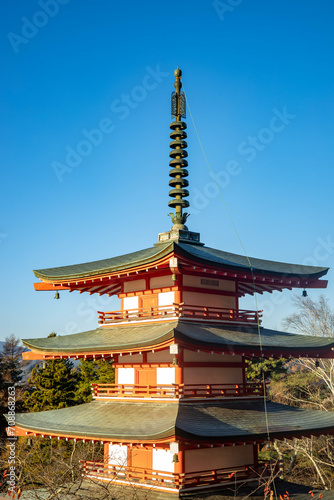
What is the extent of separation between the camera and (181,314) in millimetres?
20141

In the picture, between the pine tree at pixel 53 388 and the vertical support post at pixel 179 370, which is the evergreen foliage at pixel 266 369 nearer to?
the pine tree at pixel 53 388

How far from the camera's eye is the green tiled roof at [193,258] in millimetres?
20312

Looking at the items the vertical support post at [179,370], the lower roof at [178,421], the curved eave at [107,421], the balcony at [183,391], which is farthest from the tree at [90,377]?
the vertical support post at [179,370]

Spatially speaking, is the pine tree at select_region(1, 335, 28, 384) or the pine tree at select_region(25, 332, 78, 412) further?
the pine tree at select_region(1, 335, 28, 384)

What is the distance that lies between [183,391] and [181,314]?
292cm

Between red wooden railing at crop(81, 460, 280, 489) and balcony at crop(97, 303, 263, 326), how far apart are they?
18.7ft

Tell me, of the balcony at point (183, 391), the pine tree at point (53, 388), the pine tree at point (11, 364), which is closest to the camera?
the balcony at point (183, 391)

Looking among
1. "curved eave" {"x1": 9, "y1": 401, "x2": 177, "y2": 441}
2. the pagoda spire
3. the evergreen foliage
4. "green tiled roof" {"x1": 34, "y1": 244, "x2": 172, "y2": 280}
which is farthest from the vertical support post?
the evergreen foliage

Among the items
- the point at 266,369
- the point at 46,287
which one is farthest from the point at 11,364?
the point at 46,287

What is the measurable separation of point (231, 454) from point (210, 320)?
5218 mm

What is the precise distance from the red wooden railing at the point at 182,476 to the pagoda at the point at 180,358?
0.05 m

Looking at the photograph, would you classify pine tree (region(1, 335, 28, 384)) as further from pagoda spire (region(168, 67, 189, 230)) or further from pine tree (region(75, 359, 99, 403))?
→ pagoda spire (region(168, 67, 189, 230))

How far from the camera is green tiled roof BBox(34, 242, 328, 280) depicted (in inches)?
800

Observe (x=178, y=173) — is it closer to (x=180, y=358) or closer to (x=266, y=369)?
(x=180, y=358)
